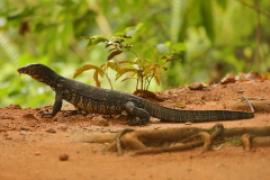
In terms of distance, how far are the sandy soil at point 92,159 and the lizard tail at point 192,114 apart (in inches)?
7.0

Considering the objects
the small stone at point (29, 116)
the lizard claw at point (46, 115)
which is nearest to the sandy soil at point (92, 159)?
the small stone at point (29, 116)

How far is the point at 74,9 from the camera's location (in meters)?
8.07

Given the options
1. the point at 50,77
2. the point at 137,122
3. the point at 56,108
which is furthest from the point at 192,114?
the point at 50,77

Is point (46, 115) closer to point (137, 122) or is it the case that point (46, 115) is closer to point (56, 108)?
point (56, 108)

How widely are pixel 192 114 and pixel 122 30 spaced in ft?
7.06

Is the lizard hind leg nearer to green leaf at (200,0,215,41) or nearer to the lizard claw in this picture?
the lizard claw

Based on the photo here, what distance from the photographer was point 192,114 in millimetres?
4898

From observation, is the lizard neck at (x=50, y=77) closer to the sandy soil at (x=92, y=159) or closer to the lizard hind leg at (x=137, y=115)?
the sandy soil at (x=92, y=159)

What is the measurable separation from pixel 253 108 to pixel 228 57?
7144 millimetres

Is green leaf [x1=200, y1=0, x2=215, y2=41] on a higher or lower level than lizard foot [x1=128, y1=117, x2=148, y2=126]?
higher

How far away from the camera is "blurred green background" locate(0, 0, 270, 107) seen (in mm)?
7660

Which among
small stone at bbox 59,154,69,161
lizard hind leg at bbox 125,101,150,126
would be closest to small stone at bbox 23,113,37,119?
lizard hind leg at bbox 125,101,150,126

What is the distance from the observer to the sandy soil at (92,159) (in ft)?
11.5

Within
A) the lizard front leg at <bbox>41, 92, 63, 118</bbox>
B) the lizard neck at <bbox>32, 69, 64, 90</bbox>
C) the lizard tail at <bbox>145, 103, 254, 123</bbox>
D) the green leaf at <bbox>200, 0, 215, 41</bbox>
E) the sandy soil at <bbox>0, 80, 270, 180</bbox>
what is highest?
the green leaf at <bbox>200, 0, 215, 41</bbox>
